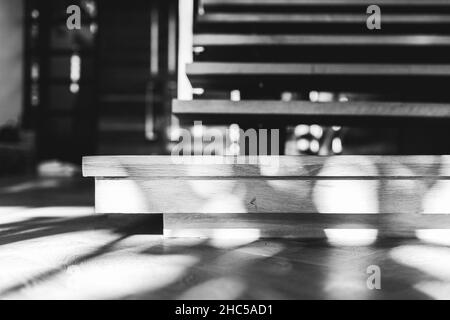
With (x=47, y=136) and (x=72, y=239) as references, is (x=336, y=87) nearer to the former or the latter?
(x=72, y=239)

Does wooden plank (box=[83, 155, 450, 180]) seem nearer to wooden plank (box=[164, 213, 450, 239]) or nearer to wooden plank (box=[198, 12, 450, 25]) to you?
wooden plank (box=[164, 213, 450, 239])

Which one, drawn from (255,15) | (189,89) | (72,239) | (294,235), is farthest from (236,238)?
(255,15)

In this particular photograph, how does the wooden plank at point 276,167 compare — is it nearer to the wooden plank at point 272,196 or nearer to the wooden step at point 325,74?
the wooden plank at point 272,196

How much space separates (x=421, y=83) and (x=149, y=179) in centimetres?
120

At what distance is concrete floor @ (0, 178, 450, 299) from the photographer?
0.78 m

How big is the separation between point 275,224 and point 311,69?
69 cm

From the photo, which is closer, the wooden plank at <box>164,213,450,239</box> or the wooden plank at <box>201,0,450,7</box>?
the wooden plank at <box>164,213,450,239</box>

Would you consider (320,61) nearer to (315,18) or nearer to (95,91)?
(315,18)

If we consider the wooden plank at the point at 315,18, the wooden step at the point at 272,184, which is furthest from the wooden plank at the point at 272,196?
the wooden plank at the point at 315,18

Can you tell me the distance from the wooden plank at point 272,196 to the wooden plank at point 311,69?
1.96ft

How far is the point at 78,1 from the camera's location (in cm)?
609

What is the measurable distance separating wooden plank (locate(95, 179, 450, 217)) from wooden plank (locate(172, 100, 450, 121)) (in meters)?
0.36

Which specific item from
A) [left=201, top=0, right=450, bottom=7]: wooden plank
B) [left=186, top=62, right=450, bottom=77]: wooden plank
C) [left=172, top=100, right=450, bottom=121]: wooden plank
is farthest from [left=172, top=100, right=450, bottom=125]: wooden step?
[left=201, top=0, right=450, bottom=7]: wooden plank

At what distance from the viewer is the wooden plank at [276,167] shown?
1164 millimetres
